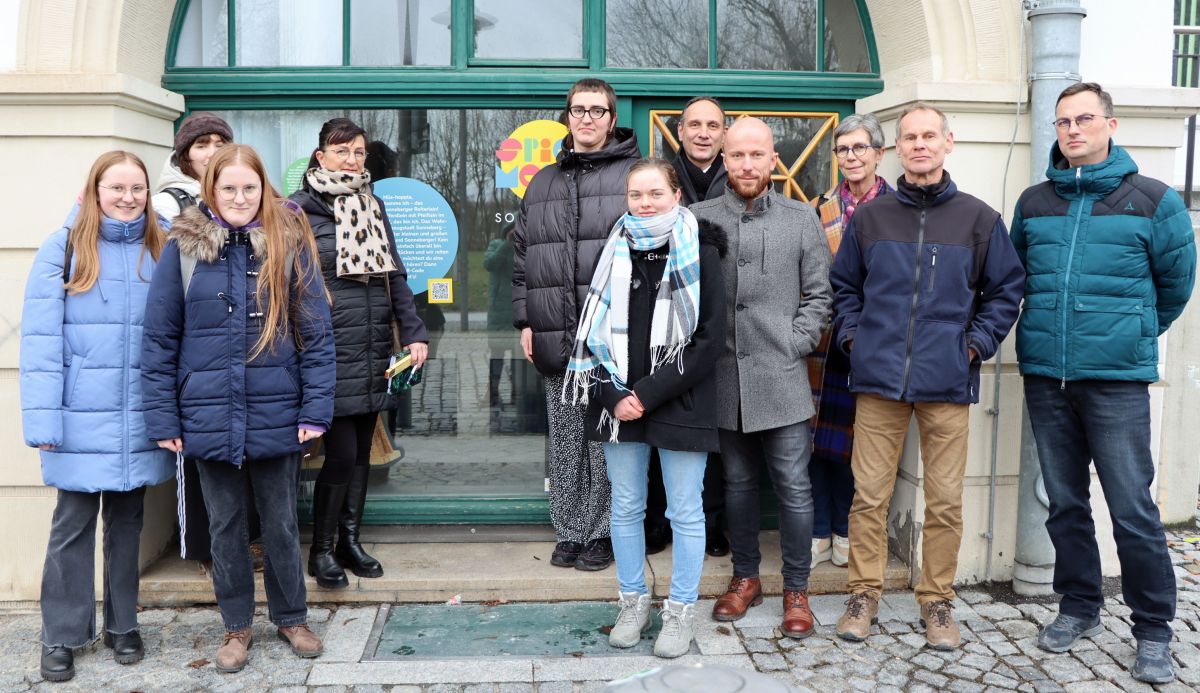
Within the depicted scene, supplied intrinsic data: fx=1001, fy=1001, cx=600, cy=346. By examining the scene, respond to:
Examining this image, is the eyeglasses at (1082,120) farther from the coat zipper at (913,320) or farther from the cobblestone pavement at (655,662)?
the cobblestone pavement at (655,662)

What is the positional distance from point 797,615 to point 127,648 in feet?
8.54

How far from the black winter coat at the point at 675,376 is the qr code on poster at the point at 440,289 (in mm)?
1593

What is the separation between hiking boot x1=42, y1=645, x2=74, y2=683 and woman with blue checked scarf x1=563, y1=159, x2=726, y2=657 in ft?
6.91

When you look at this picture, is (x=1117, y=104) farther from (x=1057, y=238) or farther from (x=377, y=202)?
(x=377, y=202)

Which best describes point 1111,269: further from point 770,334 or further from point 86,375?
point 86,375

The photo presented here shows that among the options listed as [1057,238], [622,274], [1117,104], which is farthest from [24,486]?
[1117,104]

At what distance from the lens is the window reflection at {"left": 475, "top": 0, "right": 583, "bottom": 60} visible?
499 centimetres

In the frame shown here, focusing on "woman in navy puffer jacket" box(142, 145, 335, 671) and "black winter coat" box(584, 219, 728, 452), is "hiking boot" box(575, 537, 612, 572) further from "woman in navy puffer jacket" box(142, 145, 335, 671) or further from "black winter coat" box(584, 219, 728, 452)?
"woman in navy puffer jacket" box(142, 145, 335, 671)

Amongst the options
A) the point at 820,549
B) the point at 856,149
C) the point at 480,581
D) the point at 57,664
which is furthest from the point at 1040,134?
the point at 57,664

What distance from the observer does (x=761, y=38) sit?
512 cm

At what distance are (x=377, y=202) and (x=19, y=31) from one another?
1.64 m

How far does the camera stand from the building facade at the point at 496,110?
4.49 m

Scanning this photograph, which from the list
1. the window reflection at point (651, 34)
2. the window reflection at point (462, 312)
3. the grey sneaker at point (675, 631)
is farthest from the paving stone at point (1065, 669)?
the window reflection at point (651, 34)

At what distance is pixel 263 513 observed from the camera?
3777 millimetres
